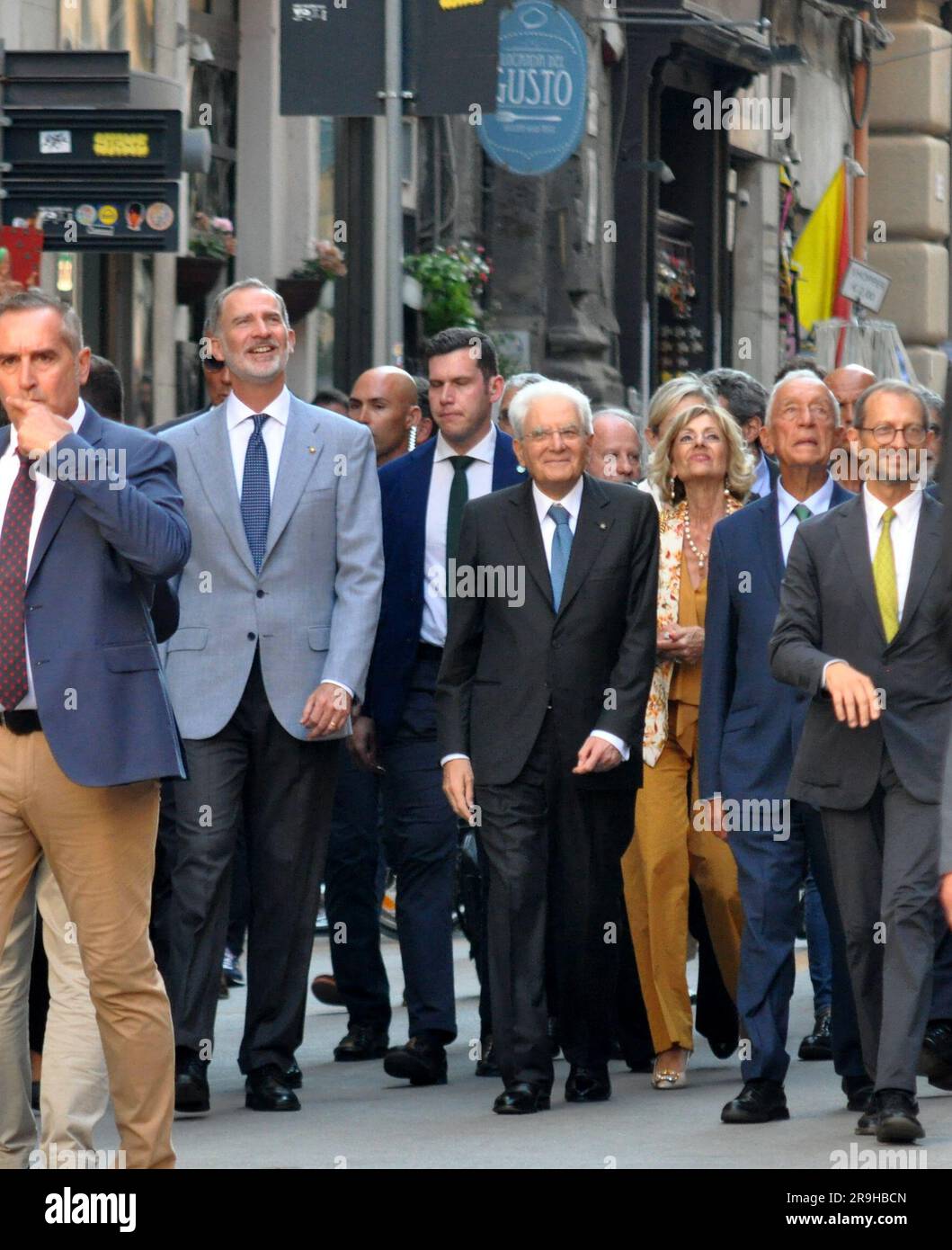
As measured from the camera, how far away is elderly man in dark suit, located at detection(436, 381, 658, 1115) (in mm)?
8375

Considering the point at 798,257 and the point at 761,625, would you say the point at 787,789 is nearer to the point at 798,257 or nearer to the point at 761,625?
the point at 761,625

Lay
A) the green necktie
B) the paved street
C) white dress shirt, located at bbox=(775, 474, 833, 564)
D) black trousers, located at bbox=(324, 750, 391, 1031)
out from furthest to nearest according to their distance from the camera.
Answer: black trousers, located at bbox=(324, 750, 391, 1031) < the green necktie < white dress shirt, located at bbox=(775, 474, 833, 564) < the paved street

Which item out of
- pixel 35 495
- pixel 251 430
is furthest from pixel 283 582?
pixel 35 495

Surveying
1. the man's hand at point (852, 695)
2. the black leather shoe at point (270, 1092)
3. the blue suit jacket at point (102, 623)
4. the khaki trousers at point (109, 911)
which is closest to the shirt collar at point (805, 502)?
the man's hand at point (852, 695)

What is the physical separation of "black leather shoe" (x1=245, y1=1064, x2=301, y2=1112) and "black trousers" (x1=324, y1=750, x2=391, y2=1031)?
3.57ft

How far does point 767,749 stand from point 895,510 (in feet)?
2.83

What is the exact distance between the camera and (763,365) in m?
29.8

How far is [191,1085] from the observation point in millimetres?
8281

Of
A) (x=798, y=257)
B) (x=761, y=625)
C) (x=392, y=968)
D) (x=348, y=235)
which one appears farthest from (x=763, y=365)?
(x=761, y=625)

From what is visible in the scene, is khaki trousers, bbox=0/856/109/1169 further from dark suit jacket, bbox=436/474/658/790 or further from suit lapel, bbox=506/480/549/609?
suit lapel, bbox=506/480/549/609

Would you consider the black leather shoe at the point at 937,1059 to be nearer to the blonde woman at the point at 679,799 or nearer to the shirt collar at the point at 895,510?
the blonde woman at the point at 679,799

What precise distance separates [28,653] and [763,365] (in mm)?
23831

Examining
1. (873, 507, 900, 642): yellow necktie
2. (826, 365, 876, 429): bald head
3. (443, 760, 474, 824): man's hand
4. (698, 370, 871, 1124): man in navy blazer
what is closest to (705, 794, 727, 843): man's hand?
(698, 370, 871, 1124): man in navy blazer

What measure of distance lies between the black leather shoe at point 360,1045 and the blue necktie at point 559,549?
1.91m
